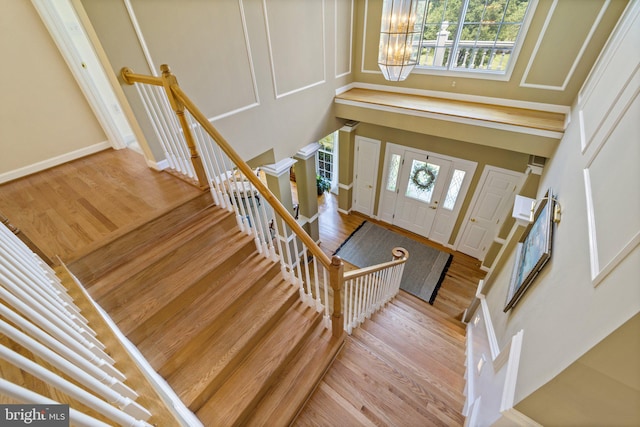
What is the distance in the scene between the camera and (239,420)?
1.68m

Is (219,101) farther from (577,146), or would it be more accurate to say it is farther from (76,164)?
(577,146)

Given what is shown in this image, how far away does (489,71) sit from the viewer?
3943 mm

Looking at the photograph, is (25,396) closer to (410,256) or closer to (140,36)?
(140,36)

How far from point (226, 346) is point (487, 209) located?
478cm

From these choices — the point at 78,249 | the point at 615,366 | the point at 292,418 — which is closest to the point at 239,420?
the point at 292,418

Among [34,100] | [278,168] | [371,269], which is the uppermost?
[34,100]

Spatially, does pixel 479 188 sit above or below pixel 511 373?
below

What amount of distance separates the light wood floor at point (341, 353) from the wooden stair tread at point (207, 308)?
2.57 feet

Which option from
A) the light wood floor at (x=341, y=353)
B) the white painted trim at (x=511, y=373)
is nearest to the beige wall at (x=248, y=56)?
the light wood floor at (x=341, y=353)

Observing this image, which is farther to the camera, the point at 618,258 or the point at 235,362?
the point at 235,362

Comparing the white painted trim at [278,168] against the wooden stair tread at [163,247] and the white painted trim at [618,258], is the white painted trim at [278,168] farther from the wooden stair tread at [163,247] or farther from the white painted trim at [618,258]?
the white painted trim at [618,258]

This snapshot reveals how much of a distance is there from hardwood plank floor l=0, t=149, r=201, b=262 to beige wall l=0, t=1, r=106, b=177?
20cm

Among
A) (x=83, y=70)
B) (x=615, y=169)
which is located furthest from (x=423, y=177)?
(x=83, y=70)

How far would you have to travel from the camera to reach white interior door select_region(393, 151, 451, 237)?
4969 mm
